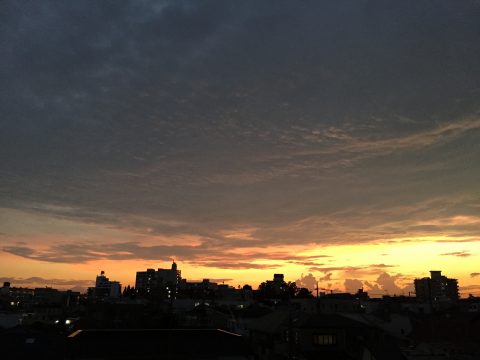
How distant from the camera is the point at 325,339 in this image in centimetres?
4822

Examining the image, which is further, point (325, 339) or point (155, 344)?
point (325, 339)

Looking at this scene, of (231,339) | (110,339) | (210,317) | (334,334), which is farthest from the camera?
(210,317)

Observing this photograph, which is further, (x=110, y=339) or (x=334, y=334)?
(x=334, y=334)

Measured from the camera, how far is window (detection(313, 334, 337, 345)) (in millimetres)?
48156

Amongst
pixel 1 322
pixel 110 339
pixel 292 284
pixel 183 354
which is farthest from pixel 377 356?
pixel 292 284

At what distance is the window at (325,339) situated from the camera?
48156 millimetres

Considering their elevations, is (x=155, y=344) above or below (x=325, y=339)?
below

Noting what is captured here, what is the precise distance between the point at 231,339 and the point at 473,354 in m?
23.8

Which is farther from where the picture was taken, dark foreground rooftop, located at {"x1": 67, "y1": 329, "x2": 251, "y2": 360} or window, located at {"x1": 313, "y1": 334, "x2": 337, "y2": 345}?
window, located at {"x1": 313, "y1": 334, "x2": 337, "y2": 345}

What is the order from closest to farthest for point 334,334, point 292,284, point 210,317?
point 334,334, point 210,317, point 292,284

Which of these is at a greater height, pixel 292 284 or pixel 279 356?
pixel 292 284

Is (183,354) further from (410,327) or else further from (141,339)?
→ (410,327)

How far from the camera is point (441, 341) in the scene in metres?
51.2

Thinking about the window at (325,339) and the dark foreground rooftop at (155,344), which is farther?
the window at (325,339)
